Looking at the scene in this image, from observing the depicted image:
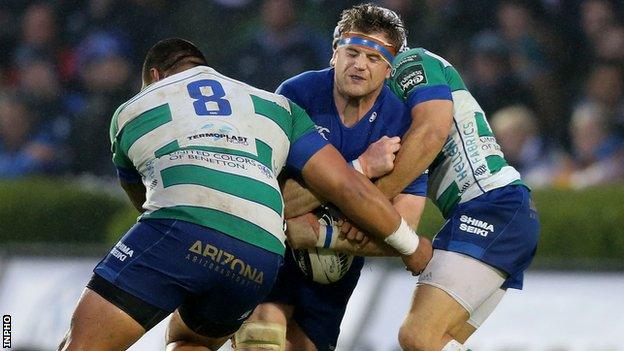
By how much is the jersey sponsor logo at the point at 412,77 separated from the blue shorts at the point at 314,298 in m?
0.89

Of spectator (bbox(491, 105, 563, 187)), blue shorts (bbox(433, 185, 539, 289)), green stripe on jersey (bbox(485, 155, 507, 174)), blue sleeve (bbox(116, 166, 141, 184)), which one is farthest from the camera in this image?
spectator (bbox(491, 105, 563, 187))

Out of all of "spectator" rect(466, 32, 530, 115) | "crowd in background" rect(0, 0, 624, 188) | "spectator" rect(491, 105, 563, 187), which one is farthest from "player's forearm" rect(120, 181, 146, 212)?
"spectator" rect(466, 32, 530, 115)

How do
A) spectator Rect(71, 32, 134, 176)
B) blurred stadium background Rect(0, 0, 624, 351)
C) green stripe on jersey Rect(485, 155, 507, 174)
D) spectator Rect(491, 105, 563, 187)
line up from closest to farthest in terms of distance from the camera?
green stripe on jersey Rect(485, 155, 507, 174), blurred stadium background Rect(0, 0, 624, 351), spectator Rect(491, 105, 563, 187), spectator Rect(71, 32, 134, 176)

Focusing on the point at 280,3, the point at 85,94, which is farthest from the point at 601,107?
the point at 85,94

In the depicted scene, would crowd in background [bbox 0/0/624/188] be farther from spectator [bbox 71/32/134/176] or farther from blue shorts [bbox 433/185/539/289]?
blue shorts [bbox 433/185/539/289]

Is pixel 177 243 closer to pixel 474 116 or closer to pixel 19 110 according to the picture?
pixel 474 116

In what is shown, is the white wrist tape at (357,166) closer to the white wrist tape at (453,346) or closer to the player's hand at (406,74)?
the player's hand at (406,74)

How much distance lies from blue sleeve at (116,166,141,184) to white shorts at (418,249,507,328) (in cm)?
144

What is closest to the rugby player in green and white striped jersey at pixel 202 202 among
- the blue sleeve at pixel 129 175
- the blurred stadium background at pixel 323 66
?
the blue sleeve at pixel 129 175

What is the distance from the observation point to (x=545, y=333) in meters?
8.48

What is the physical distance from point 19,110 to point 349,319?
6414 mm

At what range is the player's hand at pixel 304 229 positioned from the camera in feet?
19.6

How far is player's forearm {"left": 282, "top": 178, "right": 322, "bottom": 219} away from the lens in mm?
5855

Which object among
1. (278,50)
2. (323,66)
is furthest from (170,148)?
(278,50)
